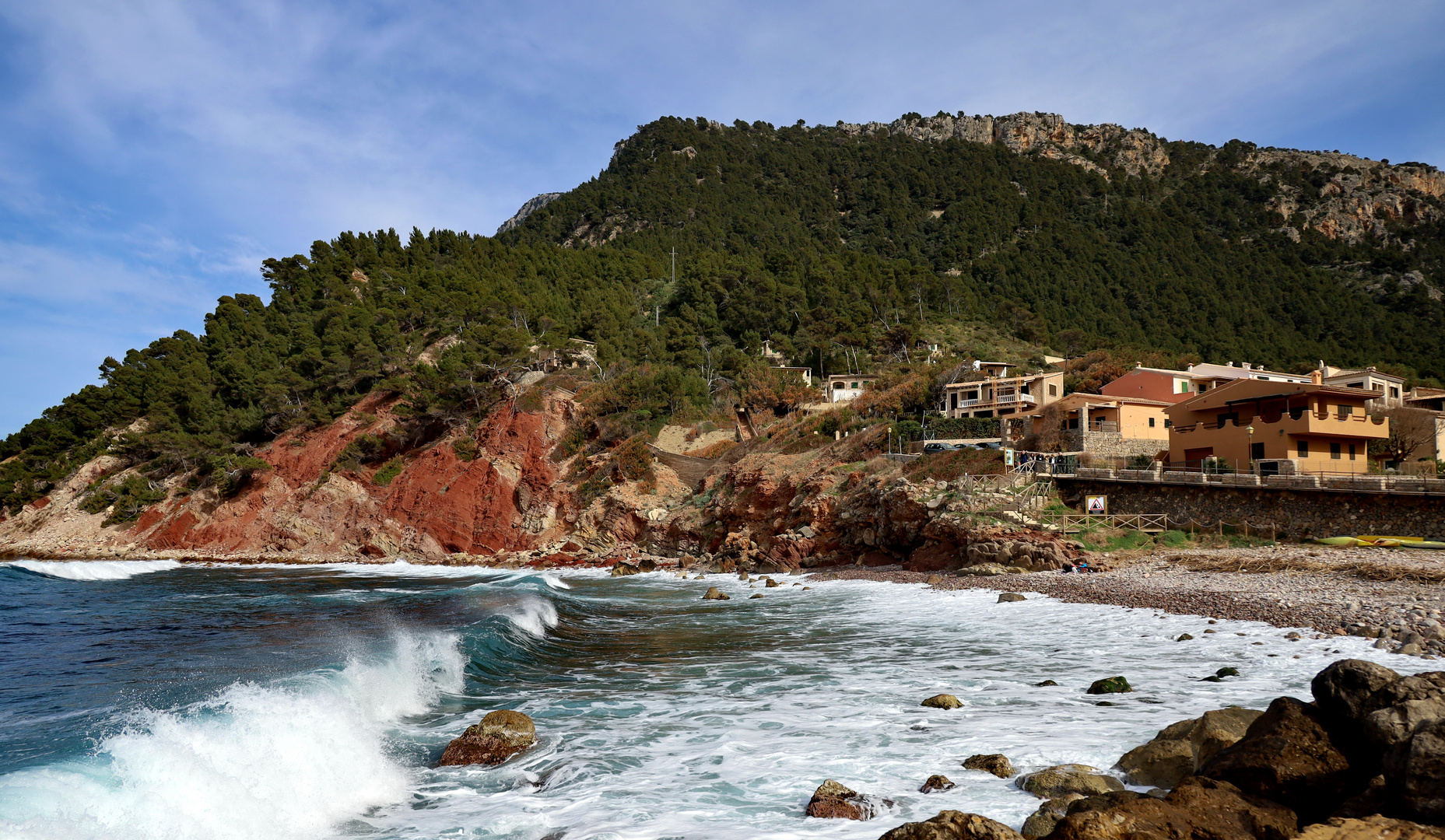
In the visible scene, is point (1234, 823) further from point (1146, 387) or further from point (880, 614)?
point (1146, 387)

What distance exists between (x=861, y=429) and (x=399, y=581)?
88.5 feet

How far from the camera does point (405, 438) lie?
56188 millimetres

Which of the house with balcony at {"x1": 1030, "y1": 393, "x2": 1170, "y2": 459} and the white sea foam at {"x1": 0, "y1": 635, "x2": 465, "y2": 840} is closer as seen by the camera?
the white sea foam at {"x1": 0, "y1": 635, "x2": 465, "y2": 840}

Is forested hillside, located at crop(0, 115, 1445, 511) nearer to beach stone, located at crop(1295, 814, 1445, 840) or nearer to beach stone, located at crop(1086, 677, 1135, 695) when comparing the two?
beach stone, located at crop(1086, 677, 1135, 695)

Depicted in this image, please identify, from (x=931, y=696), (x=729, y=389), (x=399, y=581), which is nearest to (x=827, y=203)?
(x=729, y=389)

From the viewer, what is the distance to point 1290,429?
3064 cm

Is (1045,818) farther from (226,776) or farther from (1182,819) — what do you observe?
(226,776)

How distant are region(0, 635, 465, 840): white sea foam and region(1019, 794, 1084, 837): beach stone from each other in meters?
6.70

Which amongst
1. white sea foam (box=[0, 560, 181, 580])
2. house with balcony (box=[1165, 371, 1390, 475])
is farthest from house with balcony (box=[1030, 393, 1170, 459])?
white sea foam (box=[0, 560, 181, 580])

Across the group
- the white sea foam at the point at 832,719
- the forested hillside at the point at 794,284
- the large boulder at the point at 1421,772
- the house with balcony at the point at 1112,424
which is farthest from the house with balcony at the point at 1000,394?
the large boulder at the point at 1421,772

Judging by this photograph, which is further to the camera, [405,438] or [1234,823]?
[405,438]

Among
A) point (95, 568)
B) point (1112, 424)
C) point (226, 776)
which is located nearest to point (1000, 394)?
point (1112, 424)

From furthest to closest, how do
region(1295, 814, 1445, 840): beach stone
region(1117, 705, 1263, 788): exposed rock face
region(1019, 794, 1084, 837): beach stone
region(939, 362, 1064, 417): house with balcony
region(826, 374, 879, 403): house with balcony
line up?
region(826, 374, 879, 403): house with balcony < region(939, 362, 1064, 417): house with balcony < region(1117, 705, 1263, 788): exposed rock face < region(1019, 794, 1084, 837): beach stone < region(1295, 814, 1445, 840): beach stone

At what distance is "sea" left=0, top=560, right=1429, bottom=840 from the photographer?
760 cm
